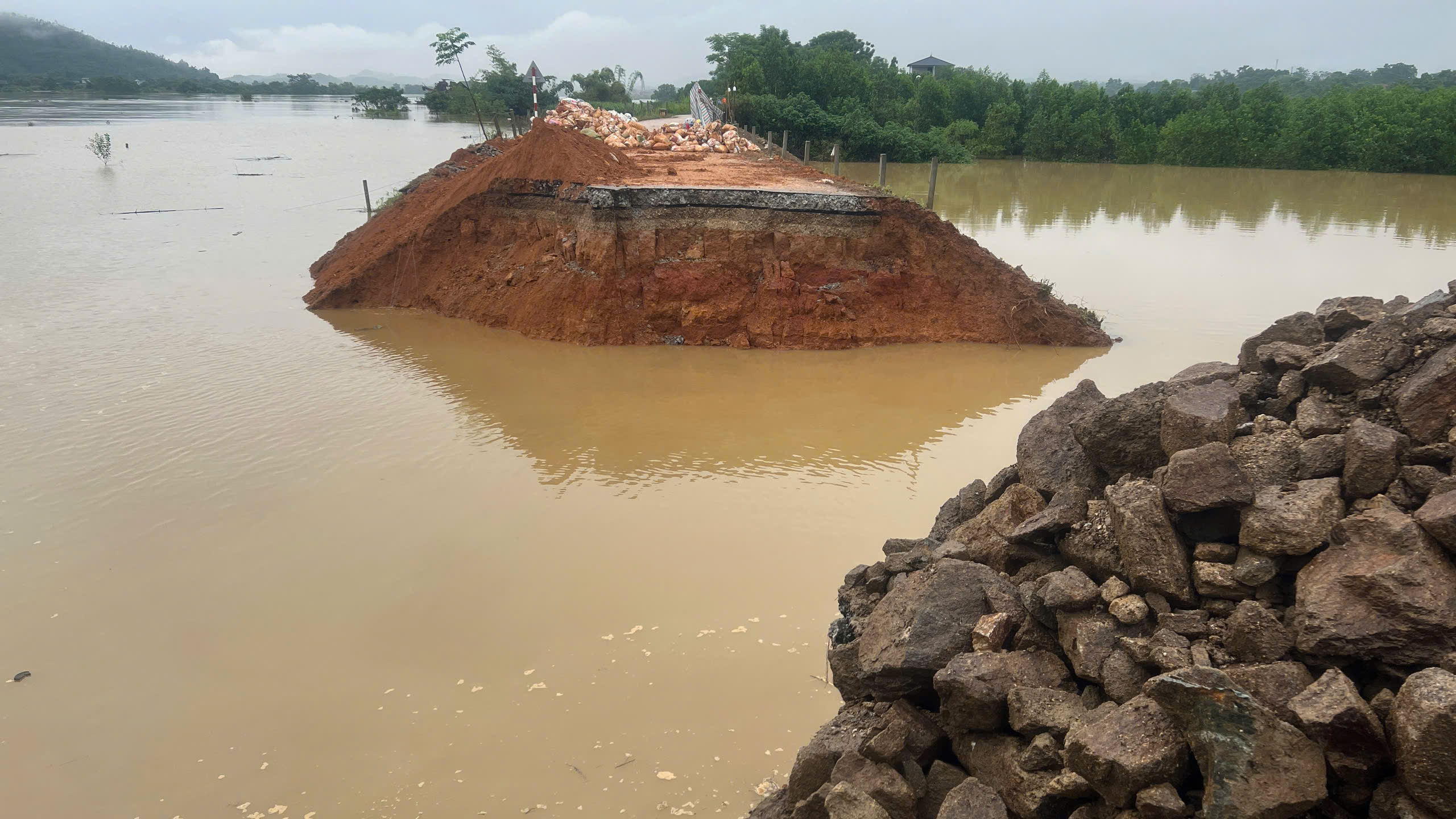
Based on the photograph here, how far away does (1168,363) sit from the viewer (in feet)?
36.6

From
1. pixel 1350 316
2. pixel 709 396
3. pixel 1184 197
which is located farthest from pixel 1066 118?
pixel 1350 316

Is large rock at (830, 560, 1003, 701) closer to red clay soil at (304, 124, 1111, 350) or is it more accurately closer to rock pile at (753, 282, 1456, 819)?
rock pile at (753, 282, 1456, 819)

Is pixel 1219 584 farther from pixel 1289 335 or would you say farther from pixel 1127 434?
pixel 1289 335

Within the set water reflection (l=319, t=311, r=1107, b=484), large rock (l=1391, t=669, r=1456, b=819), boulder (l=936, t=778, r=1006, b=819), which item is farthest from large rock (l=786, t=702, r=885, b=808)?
water reflection (l=319, t=311, r=1107, b=484)

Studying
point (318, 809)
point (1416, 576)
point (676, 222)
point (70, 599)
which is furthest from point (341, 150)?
point (1416, 576)

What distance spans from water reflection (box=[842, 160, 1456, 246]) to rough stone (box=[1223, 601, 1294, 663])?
1835 centimetres

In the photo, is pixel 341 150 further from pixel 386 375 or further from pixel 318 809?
pixel 318 809

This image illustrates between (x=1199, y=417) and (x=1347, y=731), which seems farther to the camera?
(x=1199, y=417)

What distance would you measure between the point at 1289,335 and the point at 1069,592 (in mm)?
2357

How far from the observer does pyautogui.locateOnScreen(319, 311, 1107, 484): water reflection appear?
328 inches

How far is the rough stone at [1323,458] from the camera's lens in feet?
11.2

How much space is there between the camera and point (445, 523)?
6859mm

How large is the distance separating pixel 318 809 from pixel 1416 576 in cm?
491

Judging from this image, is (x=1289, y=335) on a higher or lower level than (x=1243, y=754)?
higher
